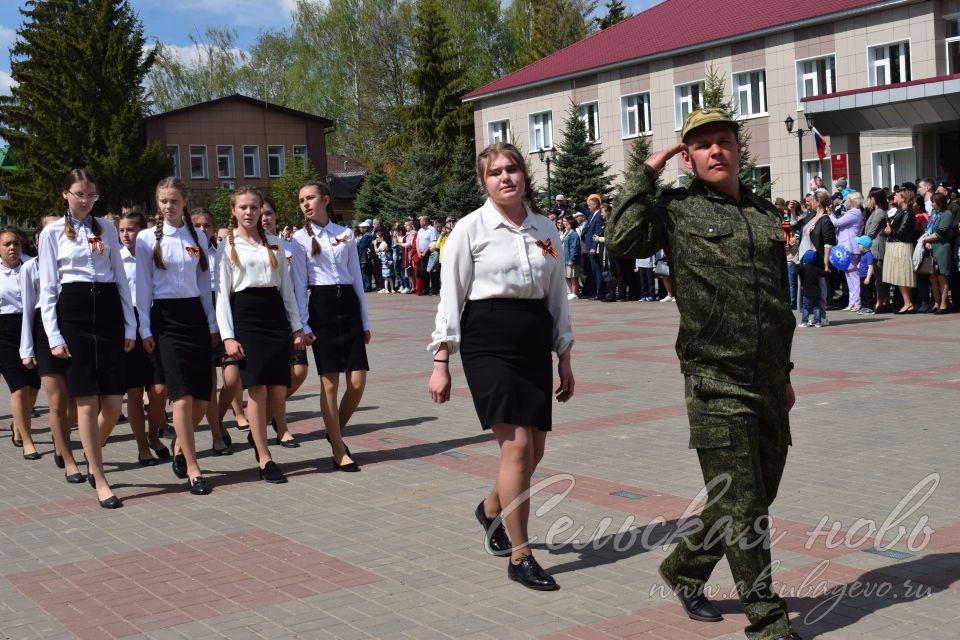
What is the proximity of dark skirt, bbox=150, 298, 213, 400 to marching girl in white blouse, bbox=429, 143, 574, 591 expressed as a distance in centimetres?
309

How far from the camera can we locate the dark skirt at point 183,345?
8.16 metres

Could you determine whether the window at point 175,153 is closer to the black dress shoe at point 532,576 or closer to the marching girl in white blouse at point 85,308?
the marching girl in white blouse at point 85,308

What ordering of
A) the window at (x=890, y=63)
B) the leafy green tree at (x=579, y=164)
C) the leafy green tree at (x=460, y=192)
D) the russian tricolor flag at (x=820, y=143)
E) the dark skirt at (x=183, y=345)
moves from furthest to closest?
the leafy green tree at (x=460, y=192) < the leafy green tree at (x=579, y=164) < the window at (x=890, y=63) < the russian tricolor flag at (x=820, y=143) < the dark skirt at (x=183, y=345)

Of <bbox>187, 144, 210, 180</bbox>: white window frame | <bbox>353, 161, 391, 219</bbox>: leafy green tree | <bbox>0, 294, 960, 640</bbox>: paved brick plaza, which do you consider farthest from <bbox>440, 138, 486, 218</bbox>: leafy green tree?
<bbox>0, 294, 960, 640</bbox>: paved brick plaza

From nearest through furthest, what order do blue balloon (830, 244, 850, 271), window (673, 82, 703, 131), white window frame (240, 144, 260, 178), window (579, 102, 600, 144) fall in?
blue balloon (830, 244, 850, 271) < window (673, 82, 703, 131) < window (579, 102, 600, 144) < white window frame (240, 144, 260, 178)

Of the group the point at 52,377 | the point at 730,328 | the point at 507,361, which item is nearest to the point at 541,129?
the point at 52,377

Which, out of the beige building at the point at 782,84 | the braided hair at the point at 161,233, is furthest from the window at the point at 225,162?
the braided hair at the point at 161,233

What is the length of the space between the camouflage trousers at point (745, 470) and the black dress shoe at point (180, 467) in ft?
16.2

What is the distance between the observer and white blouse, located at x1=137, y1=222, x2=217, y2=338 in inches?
326

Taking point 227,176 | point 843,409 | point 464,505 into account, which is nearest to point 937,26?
point 843,409

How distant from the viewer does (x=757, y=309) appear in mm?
4547

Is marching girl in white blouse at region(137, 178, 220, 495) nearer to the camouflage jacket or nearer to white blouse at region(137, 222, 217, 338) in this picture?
white blouse at region(137, 222, 217, 338)

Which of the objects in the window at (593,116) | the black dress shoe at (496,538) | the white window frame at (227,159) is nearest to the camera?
the black dress shoe at (496,538)

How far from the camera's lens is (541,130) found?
2105 inches
